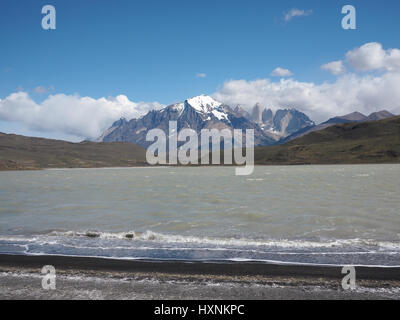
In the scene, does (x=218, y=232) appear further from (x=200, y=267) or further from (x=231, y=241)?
(x=200, y=267)

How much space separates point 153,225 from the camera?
2556cm

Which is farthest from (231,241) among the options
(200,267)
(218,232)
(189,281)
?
(189,281)

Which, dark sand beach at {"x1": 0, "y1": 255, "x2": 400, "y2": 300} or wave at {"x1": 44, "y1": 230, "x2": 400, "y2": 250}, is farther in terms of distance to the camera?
wave at {"x1": 44, "y1": 230, "x2": 400, "y2": 250}

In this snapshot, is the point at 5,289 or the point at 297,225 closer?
the point at 5,289

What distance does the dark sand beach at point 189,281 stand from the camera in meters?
10.3

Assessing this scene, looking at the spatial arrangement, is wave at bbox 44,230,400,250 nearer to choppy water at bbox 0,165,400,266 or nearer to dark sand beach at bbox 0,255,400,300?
choppy water at bbox 0,165,400,266

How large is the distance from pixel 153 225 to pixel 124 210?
392 inches

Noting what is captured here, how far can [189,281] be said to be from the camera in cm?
1162

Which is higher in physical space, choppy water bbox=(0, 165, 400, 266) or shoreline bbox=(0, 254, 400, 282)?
shoreline bbox=(0, 254, 400, 282)

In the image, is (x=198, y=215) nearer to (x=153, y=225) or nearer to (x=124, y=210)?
(x=153, y=225)

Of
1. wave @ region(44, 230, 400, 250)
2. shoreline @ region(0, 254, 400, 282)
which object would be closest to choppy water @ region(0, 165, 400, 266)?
wave @ region(44, 230, 400, 250)

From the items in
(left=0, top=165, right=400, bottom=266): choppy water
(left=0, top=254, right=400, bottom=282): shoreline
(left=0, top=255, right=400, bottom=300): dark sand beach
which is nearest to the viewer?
(left=0, top=255, right=400, bottom=300): dark sand beach

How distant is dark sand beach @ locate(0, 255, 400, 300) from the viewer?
33.8 ft
